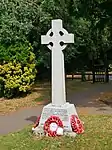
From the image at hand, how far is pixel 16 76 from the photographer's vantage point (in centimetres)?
1470

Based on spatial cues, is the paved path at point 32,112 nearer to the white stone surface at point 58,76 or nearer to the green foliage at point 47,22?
the white stone surface at point 58,76

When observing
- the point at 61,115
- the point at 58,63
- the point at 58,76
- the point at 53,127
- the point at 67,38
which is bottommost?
the point at 53,127

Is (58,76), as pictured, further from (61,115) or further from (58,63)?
(61,115)

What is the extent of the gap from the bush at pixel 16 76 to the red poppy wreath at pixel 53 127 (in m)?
6.64

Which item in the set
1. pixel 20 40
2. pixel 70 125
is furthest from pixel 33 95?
A: pixel 70 125

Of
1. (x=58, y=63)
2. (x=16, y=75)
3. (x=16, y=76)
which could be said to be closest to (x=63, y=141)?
(x=58, y=63)

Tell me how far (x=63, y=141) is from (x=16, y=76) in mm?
7369

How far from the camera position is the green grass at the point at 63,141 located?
729cm

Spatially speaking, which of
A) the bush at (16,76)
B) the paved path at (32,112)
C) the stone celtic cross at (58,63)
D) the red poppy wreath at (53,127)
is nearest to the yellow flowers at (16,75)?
the bush at (16,76)

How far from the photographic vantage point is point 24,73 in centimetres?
1493

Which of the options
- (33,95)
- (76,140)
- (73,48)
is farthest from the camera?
(73,48)

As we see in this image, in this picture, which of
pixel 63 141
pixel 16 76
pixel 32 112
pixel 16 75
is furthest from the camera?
pixel 16 75

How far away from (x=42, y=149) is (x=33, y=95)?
880cm

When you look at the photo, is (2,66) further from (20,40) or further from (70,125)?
(70,125)
